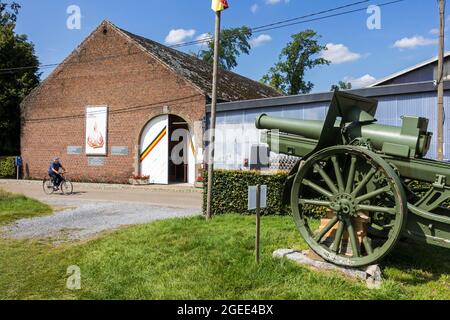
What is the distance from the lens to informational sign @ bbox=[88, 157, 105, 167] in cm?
2373

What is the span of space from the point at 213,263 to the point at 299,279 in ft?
4.10

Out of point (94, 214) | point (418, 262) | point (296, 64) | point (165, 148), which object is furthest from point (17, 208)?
point (296, 64)

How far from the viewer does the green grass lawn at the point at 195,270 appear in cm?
474

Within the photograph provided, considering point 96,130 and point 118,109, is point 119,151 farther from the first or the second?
point 118,109

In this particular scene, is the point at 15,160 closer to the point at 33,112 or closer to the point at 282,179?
the point at 33,112

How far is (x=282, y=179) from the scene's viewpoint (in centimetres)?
1002

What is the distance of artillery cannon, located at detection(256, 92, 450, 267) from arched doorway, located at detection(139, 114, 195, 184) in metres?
16.2

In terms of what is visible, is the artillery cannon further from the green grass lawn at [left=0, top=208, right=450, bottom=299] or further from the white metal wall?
the white metal wall

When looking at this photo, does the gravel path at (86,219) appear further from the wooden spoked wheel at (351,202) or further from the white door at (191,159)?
the white door at (191,159)

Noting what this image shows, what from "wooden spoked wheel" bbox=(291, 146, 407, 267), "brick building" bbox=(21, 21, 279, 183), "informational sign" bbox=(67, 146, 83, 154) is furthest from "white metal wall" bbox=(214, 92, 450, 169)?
"informational sign" bbox=(67, 146, 83, 154)

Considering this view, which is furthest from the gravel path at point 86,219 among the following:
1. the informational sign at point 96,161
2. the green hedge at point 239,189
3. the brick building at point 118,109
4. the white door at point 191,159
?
the informational sign at point 96,161

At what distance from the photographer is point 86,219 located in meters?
10.5

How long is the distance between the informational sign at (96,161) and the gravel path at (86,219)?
9.71 metres
